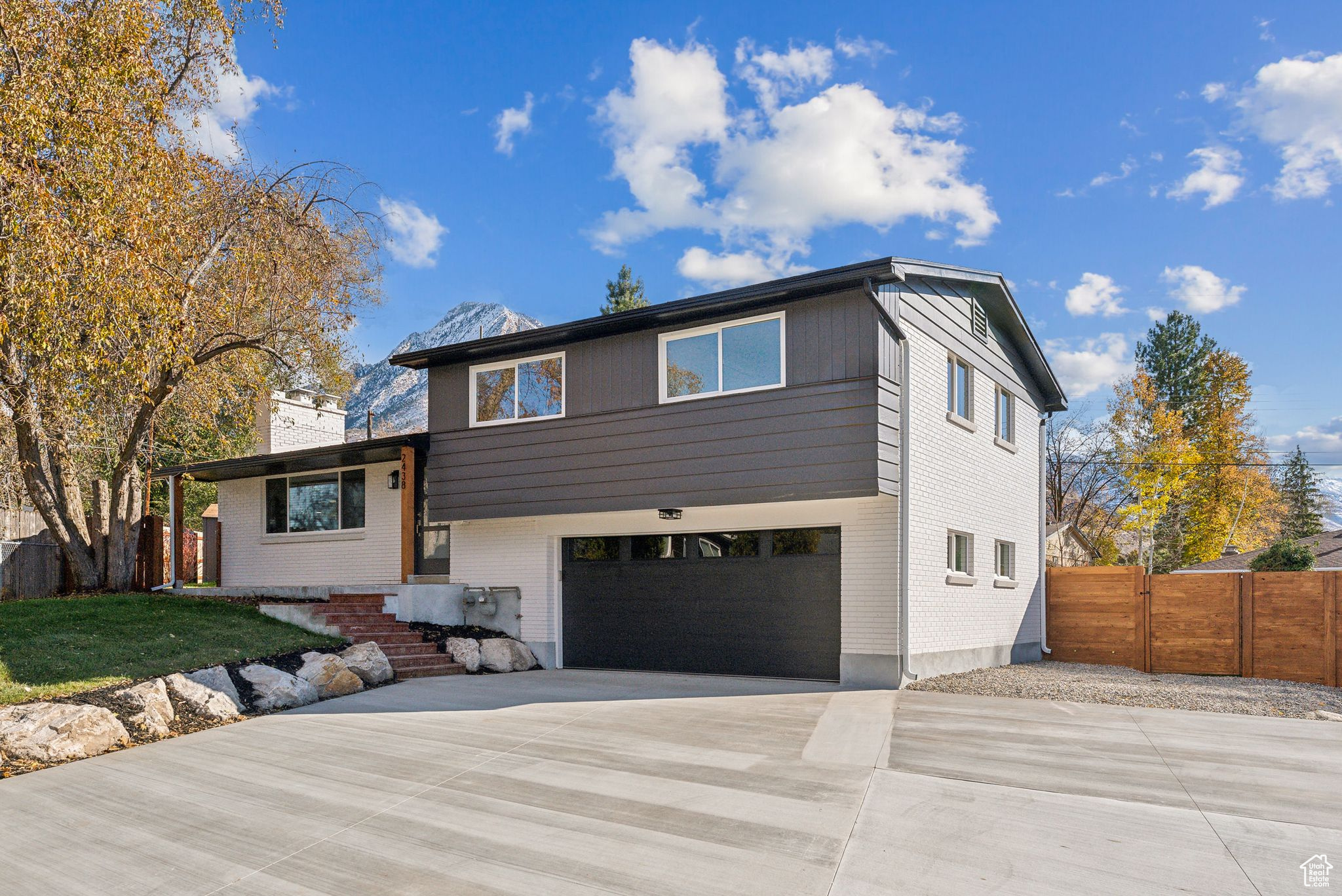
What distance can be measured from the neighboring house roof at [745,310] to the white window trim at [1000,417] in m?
1.04

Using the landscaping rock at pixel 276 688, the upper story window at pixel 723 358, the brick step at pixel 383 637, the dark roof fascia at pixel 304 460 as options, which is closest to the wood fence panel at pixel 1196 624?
the upper story window at pixel 723 358

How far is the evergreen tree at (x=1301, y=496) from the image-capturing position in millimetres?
43344

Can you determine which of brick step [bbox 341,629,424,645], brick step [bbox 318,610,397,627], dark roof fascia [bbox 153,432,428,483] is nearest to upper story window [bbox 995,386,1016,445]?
dark roof fascia [bbox 153,432,428,483]

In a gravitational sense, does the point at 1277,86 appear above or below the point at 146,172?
above

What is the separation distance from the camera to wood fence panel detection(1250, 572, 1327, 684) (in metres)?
11.6

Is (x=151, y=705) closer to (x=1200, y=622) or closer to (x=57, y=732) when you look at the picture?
(x=57, y=732)

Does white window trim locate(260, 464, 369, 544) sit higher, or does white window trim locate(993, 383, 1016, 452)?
white window trim locate(993, 383, 1016, 452)

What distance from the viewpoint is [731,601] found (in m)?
11.3

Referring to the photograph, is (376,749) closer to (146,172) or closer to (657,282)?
(146,172)

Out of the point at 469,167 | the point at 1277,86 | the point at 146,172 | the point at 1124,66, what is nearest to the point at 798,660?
the point at 146,172

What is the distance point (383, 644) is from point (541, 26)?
1123 cm

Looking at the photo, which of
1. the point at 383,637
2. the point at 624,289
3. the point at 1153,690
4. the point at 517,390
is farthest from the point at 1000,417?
the point at 624,289

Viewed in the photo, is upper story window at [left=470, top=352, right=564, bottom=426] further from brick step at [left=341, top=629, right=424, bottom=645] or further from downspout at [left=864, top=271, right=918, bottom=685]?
downspout at [left=864, top=271, right=918, bottom=685]

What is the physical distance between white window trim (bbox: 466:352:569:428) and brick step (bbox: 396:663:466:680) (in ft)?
11.9
